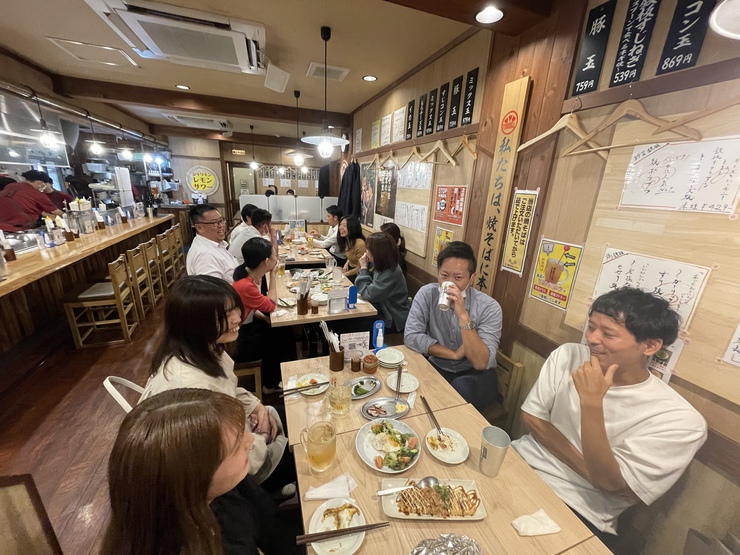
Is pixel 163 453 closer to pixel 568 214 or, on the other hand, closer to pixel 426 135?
pixel 568 214

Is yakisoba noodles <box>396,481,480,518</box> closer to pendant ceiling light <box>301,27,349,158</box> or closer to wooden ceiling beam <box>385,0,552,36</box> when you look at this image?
wooden ceiling beam <box>385,0,552,36</box>

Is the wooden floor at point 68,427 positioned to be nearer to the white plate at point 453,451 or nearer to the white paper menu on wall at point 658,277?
the white plate at point 453,451

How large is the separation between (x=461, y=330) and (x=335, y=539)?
1.25 m

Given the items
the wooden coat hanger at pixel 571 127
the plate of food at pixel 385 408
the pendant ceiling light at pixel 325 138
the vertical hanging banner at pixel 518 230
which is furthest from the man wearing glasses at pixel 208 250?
the wooden coat hanger at pixel 571 127

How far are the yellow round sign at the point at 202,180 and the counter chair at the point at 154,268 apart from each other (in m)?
5.15

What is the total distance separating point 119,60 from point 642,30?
16.4 ft

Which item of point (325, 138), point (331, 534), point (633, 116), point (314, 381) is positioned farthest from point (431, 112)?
point (331, 534)

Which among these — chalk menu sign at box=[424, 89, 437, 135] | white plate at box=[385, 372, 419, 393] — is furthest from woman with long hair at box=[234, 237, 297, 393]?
chalk menu sign at box=[424, 89, 437, 135]

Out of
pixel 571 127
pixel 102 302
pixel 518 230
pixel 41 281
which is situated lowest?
pixel 102 302

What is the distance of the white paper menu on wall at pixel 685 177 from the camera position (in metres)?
1.12

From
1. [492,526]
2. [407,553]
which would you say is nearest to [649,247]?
[492,526]

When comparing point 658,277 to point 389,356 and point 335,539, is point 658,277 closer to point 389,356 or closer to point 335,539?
point 389,356

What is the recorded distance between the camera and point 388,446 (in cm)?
117

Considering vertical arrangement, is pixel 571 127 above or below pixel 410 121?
below
